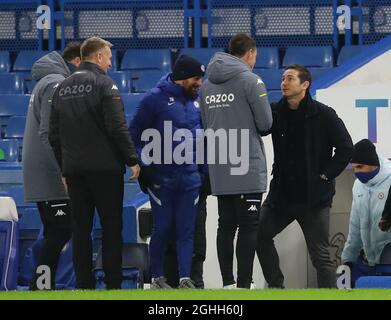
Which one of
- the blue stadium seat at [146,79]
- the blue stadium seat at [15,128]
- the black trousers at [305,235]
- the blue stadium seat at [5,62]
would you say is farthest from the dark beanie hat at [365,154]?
the blue stadium seat at [5,62]

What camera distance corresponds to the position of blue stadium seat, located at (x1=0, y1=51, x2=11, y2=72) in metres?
14.8

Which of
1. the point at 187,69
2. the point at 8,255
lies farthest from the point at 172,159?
the point at 8,255

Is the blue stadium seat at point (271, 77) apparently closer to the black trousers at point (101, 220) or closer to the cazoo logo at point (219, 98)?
the cazoo logo at point (219, 98)

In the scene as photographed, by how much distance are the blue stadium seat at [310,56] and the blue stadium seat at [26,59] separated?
2.80 meters

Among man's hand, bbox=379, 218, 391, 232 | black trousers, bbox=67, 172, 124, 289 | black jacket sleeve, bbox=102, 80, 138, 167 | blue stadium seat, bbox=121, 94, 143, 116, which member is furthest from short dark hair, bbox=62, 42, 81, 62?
blue stadium seat, bbox=121, 94, 143, 116

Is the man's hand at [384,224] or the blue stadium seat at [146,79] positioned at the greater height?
the blue stadium seat at [146,79]

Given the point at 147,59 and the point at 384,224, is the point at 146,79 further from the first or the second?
the point at 384,224

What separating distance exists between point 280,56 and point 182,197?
252 inches

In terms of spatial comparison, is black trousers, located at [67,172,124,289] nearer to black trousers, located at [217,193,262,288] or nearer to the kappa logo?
the kappa logo

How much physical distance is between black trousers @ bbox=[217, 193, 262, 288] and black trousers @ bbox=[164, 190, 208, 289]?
0.47 meters

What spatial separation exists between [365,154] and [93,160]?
8.52 ft

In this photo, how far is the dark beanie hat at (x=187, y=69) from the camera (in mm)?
8695

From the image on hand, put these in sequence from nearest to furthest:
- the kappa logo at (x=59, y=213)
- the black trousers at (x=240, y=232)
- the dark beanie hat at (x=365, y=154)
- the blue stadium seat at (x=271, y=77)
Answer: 1. the black trousers at (x=240, y=232)
2. the kappa logo at (x=59, y=213)
3. the dark beanie hat at (x=365, y=154)
4. the blue stadium seat at (x=271, y=77)
